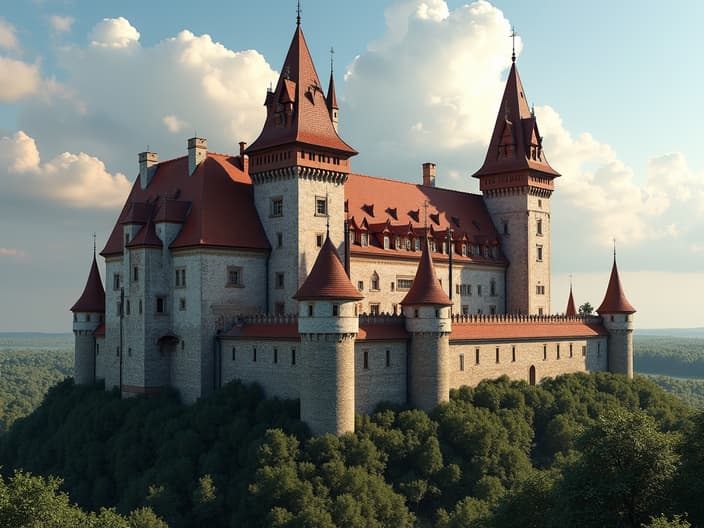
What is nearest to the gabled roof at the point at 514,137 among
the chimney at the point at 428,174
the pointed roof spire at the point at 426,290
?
the chimney at the point at 428,174

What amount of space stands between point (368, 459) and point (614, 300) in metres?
35.4

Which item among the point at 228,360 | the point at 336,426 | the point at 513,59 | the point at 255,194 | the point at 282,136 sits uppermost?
the point at 513,59

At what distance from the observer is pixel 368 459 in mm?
47812

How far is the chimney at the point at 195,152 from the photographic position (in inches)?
2386

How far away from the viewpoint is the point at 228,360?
2192 inches

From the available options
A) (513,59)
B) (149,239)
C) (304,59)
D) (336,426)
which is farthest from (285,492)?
(513,59)

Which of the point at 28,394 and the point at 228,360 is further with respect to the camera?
the point at 28,394

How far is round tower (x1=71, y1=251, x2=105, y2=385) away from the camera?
6844 cm

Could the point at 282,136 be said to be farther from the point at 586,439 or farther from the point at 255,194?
the point at 586,439

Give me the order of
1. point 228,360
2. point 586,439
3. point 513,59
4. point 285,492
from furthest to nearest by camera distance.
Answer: point 513,59 → point 228,360 → point 285,492 → point 586,439

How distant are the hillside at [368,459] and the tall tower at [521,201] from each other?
536 inches

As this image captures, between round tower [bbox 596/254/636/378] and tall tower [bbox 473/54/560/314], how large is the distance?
567 cm

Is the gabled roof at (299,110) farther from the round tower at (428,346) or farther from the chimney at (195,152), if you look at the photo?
the round tower at (428,346)

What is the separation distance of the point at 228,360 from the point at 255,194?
12660mm
